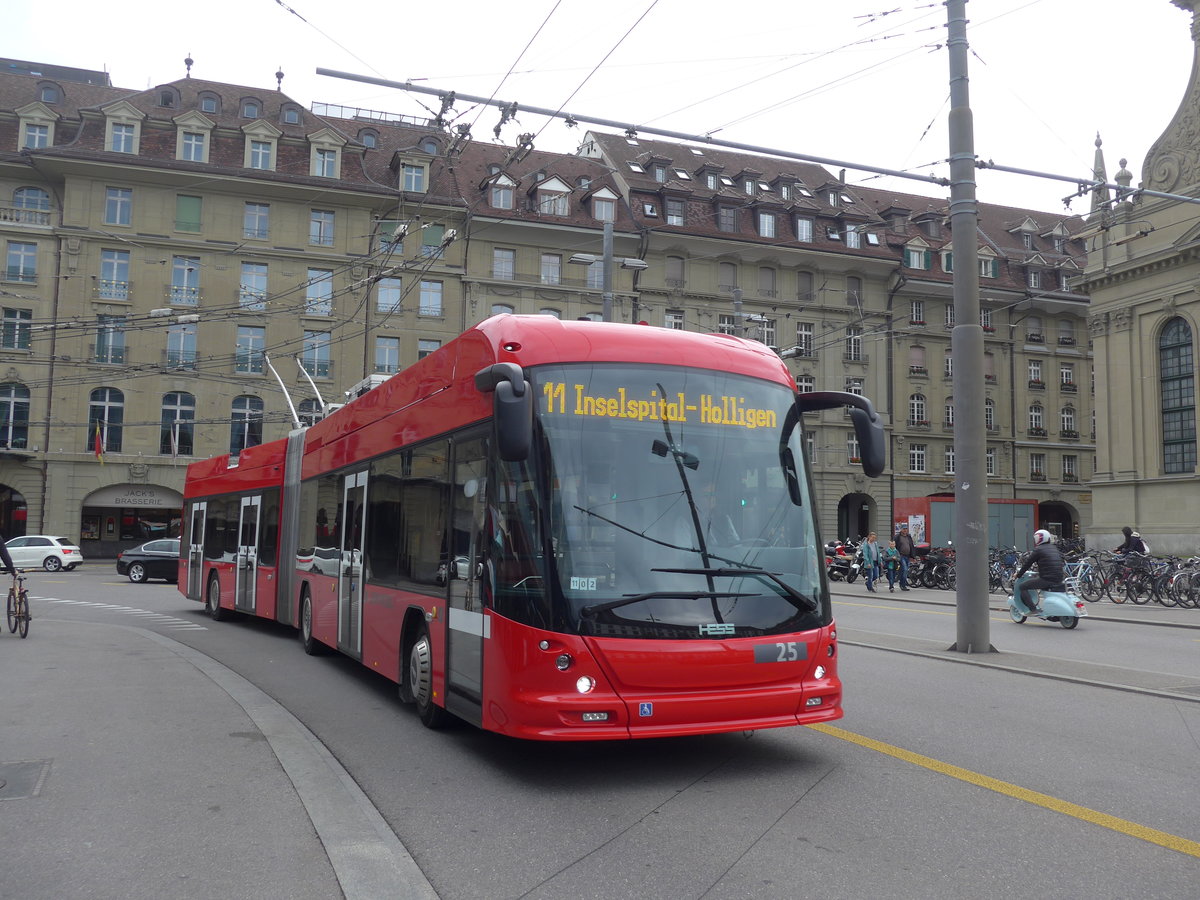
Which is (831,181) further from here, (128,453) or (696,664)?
(696,664)

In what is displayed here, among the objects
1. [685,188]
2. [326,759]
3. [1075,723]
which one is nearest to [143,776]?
[326,759]

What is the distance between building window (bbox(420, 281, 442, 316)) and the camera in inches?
1895

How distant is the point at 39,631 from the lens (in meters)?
16.1

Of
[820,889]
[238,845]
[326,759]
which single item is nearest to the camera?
[820,889]

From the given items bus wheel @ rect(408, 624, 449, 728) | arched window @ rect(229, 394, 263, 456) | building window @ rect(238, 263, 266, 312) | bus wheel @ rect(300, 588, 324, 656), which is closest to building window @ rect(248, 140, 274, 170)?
building window @ rect(238, 263, 266, 312)

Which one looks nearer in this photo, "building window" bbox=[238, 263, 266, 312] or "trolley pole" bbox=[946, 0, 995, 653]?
"trolley pole" bbox=[946, 0, 995, 653]

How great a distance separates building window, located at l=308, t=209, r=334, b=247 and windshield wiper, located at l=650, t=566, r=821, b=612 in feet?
142

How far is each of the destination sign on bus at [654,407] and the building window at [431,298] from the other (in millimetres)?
42376

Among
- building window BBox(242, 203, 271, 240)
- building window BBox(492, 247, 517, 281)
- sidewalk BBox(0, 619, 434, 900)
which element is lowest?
sidewalk BBox(0, 619, 434, 900)

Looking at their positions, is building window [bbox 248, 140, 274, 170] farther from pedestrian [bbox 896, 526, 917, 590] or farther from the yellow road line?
the yellow road line

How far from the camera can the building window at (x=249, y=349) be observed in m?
45.8

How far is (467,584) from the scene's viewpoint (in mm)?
7070

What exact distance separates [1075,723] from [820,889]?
464 cm

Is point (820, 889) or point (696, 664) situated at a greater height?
point (696, 664)
